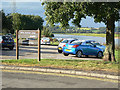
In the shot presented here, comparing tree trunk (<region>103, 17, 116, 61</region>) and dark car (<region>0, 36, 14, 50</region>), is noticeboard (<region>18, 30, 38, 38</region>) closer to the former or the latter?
tree trunk (<region>103, 17, 116, 61</region>)

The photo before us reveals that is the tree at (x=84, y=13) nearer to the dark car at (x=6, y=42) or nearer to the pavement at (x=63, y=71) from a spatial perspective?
the pavement at (x=63, y=71)

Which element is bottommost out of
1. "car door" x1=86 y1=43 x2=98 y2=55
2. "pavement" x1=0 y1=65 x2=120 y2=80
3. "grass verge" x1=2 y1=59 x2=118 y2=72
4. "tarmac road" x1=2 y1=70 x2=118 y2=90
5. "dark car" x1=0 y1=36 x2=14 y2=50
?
"tarmac road" x1=2 y1=70 x2=118 y2=90

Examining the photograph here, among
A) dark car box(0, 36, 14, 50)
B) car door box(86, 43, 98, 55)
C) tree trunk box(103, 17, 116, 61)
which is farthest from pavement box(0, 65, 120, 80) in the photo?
dark car box(0, 36, 14, 50)

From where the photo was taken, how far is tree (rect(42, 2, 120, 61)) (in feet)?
39.4

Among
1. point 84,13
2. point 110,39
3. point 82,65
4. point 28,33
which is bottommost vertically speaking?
point 82,65

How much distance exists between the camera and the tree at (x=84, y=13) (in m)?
12.0

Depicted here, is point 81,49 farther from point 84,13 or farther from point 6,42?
point 6,42

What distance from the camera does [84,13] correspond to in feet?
41.5

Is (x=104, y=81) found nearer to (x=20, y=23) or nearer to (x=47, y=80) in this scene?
(x=47, y=80)

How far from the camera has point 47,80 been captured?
8812 mm

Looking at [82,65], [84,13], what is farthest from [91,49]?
[82,65]

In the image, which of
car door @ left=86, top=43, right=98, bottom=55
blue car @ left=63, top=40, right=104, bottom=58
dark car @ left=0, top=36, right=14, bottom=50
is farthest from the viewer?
dark car @ left=0, top=36, right=14, bottom=50

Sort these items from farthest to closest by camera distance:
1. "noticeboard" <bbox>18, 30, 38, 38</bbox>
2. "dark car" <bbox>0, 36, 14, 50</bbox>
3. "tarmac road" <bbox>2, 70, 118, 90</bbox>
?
"dark car" <bbox>0, 36, 14, 50</bbox>
"noticeboard" <bbox>18, 30, 38, 38</bbox>
"tarmac road" <bbox>2, 70, 118, 90</bbox>

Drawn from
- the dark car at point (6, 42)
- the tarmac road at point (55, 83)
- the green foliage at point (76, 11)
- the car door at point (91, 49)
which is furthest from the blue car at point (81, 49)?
the tarmac road at point (55, 83)
